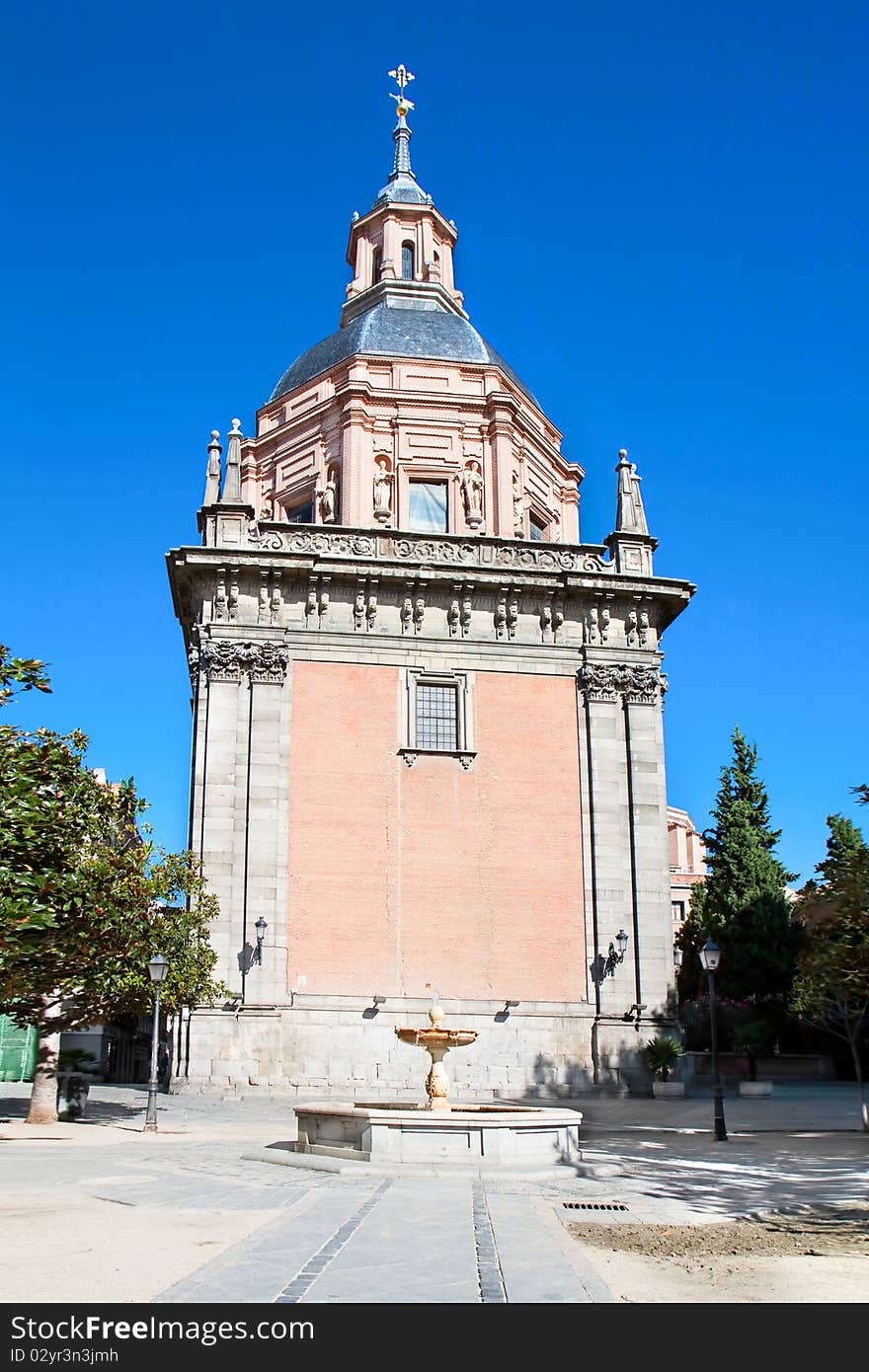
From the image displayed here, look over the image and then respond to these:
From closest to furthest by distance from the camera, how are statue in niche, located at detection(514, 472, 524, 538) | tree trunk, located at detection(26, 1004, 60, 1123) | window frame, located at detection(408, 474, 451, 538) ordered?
1. tree trunk, located at detection(26, 1004, 60, 1123)
2. window frame, located at detection(408, 474, 451, 538)
3. statue in niche, located at detection(514, 472, 524, 538)

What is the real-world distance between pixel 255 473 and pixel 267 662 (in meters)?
11.4

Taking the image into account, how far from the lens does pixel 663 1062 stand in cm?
2772

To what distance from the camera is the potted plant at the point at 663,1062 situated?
90.5 ft

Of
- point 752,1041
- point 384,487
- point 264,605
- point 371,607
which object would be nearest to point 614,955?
point 752,1041

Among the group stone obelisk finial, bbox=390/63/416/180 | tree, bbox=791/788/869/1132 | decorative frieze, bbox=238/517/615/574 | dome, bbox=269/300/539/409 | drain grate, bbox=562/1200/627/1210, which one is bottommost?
drain grate, bbox=562/1200/627/1210

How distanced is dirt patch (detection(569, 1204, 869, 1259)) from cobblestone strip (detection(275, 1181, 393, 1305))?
176 cm

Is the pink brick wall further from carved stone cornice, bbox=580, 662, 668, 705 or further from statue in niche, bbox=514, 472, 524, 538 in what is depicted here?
statue in niche, bbox=514, 472, 524, 538

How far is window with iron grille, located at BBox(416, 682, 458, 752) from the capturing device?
30.0m

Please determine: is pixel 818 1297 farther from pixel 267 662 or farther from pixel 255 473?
pixel 255 473

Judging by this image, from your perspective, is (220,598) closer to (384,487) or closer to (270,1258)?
(384,487)

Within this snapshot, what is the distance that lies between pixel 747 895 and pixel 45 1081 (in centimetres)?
2423

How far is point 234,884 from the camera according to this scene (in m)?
27.5

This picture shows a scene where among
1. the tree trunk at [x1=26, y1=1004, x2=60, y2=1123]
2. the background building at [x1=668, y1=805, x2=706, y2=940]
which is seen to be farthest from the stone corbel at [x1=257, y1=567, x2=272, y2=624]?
the background building at [x1=668, y1=805, x2=706, y2=940]

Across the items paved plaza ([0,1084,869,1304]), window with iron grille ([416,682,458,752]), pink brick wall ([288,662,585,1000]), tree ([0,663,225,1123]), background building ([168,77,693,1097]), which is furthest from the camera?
window with iron grille ([416,682,458,752])
